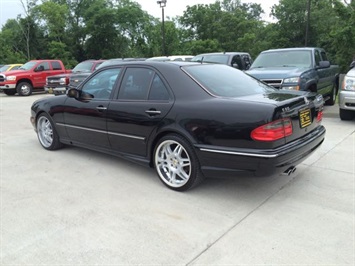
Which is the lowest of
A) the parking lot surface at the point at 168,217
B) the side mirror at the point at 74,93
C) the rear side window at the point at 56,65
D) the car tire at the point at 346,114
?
the parking lot surface at the point at 168,217

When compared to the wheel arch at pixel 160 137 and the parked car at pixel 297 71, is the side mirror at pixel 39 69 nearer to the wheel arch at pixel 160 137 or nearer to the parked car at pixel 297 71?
the parked car at pixel 297 71

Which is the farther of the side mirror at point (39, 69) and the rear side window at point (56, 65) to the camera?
the rear side window at point (56, 65)

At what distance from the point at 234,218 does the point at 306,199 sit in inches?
37.5

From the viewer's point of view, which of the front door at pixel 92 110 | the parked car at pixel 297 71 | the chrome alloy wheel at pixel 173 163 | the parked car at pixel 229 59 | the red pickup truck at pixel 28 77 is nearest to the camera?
the chrome alloy wheel at pixel 173 163

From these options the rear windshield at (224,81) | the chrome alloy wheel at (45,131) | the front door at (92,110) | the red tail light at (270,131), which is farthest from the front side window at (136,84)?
the chrome alloy wheel at (45,131)

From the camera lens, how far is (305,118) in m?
3.79

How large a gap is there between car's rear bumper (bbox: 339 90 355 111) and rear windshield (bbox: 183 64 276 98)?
12.1ft

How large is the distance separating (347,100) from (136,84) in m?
5.08

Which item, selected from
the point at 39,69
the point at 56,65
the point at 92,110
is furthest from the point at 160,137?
the point at 56,65

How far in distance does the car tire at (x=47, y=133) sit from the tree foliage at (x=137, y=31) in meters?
29.2

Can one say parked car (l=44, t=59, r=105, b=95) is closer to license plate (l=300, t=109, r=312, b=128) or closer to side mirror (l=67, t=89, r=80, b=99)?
side mirror (l=67, t=89, r=80, b=99)

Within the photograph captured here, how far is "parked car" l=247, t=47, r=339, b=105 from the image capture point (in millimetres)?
7680

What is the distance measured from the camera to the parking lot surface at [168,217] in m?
2.77

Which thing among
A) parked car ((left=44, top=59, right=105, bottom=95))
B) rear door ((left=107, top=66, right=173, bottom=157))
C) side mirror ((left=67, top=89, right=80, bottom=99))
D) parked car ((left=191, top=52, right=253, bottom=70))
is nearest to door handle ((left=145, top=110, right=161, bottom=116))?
rear door ((left=107, top=66, right=173, bottom=157))
